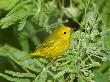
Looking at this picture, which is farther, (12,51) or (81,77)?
(12,51)

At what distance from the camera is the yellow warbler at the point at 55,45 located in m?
2.89

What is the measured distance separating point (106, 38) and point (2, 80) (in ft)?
4.82

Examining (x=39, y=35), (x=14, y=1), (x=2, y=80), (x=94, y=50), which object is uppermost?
(x=14, y=1)

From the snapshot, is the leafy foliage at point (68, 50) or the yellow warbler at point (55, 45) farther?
the yellow warbler at point (55, 45)

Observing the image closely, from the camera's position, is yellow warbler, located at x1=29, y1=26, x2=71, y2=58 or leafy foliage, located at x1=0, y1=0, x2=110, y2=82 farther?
yellow warbler, located at x1=29, y1=26, x2=71, y2=58

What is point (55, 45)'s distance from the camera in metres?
2.98

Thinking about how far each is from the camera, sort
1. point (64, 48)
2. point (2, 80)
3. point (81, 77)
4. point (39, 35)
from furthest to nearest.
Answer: point (39, 35)
point (2, 80)
point (64, 48)
point (81, 77)

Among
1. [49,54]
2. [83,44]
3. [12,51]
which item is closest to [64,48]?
[49,54]

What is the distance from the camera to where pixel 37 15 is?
3111 millimetres

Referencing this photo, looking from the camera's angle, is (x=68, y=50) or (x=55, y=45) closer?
(x=68, y=50)

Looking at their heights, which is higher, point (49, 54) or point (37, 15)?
point (37, 15)

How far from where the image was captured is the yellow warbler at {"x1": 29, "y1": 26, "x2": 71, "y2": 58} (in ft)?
9.47

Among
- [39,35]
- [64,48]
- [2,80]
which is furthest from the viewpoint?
[39,35]

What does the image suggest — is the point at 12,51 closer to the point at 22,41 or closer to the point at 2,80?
the point at 22,41
